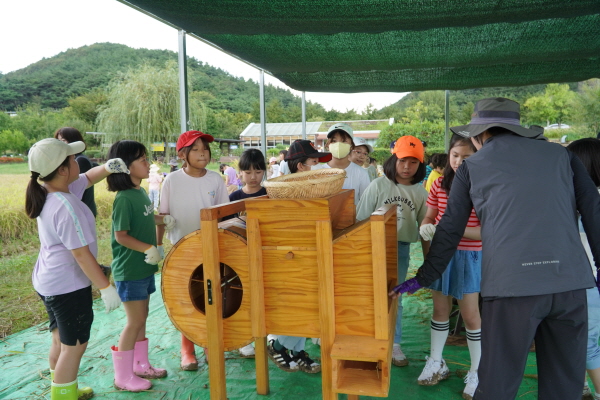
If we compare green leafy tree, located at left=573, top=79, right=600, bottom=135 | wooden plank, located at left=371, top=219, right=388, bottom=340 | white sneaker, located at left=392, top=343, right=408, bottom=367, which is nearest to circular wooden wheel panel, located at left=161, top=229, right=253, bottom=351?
wooden plank, located at left=371, top=219, right=388, bottom=340

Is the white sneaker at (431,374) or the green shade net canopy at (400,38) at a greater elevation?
the green shade net canopy at (400,38)

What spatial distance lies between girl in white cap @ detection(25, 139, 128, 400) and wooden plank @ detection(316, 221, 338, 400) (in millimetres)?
1151

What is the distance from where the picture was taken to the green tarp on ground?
2.51 metres

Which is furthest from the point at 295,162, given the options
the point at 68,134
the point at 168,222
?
the point at 68,134

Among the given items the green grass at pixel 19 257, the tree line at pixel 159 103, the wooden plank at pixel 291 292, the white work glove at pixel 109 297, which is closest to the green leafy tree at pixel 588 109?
the tree line at pixel 159 103

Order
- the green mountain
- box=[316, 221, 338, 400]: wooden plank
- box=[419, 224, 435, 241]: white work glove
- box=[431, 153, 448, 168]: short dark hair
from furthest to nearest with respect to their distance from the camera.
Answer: the green mountain, box=[431, 153, 448, 168]: short dark hair, box=[419, 224, 435, 241]: white work glove, box=[316, 221, 338, 400]: wooden plank

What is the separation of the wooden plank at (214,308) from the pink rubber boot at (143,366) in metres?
0.99

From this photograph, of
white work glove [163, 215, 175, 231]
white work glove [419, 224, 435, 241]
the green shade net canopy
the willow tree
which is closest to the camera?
white work glove [419, 224, 435, 241]

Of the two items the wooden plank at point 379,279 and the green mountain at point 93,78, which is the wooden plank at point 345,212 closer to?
the wooden plank at point 379,279

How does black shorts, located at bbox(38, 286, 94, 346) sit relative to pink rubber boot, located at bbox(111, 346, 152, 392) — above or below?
above

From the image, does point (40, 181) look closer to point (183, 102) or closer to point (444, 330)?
point (183, 102)

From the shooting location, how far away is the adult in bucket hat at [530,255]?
153cm

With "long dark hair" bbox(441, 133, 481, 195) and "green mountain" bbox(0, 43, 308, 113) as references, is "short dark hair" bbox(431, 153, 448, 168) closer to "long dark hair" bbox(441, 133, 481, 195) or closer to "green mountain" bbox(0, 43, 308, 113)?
"long dark hair" bbox(441, 133, 481, 195)

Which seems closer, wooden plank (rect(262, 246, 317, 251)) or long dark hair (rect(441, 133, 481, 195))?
wooden plank (rect(262, 246, 317, 251))
